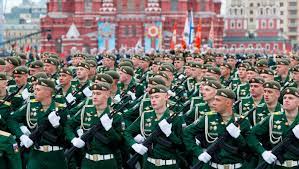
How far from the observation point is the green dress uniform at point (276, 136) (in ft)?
36.6

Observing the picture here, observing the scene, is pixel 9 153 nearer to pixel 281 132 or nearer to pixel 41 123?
pixel 41 123

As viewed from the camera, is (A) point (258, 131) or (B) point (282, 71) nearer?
(A) point (258, 131)

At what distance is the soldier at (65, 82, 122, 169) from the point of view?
11.7 metres

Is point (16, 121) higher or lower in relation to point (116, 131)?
higher

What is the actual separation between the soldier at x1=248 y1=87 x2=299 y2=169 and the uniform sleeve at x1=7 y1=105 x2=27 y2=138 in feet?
10.7

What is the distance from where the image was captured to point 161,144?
11.5 metres

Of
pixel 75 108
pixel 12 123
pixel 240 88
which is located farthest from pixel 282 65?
pixel 12 123

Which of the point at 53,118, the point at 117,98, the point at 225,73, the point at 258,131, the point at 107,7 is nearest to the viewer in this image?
the point at 258,131

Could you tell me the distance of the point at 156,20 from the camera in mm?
87188

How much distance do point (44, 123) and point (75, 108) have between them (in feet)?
3.67

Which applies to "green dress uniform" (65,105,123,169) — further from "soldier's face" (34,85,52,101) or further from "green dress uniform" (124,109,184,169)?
"soldier's face" (34,85,52,101)

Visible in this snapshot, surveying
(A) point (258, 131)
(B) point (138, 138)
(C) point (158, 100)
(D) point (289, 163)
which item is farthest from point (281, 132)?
(B) point (138, 138)

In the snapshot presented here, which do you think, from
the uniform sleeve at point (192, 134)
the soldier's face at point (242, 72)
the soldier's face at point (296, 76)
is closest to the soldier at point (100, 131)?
the uniform sleeve at point (192, 134)

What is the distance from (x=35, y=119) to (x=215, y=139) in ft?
8.95
